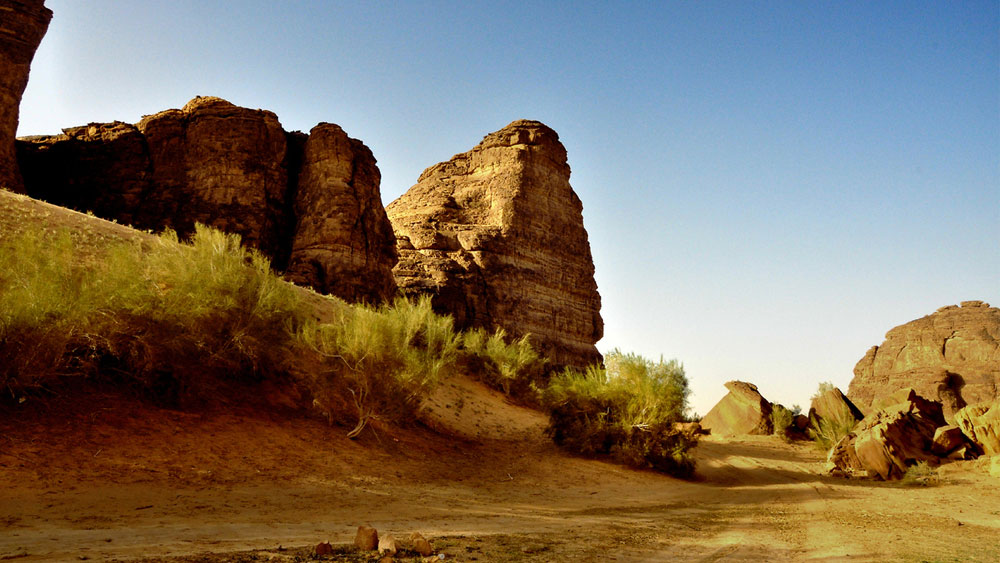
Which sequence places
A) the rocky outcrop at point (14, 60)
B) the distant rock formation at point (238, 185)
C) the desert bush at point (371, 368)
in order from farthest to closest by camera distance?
1. the distant rock formation at point (238, 185)
2. the rocky outcrop at point (14, 60)
3. the desert bush at point (371, 368)

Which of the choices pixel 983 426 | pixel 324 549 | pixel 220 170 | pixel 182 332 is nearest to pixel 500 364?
pixel 182 332

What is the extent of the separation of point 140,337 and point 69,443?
285 cm

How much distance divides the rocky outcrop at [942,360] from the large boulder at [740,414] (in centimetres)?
3398

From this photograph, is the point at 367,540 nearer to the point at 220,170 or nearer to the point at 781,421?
the point at 781,421

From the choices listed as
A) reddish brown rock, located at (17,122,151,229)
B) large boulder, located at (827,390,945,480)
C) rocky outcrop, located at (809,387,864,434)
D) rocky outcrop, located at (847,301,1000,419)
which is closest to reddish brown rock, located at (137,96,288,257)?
reddish brown rock, located at (17,122,151,229)

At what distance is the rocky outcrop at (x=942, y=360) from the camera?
2218 inches

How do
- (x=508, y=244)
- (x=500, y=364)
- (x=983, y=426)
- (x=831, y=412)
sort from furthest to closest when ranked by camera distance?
(x=508, y=244), (x=500, y=364), (x=831, y=412), (x=983, y=426)

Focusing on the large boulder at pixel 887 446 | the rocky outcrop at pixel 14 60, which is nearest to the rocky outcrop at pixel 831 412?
the large boulder at pixel 887 446

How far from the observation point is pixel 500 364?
1125 inches

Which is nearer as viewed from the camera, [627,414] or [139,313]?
Result: [139,313]

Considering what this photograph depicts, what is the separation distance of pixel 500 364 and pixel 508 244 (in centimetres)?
1789

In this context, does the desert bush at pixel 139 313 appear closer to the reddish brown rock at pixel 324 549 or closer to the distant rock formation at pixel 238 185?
the reddish brown rock at pixel 324 549

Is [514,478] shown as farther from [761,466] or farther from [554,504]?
[761,466]

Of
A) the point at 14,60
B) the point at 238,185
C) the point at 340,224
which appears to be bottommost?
the point at 340,224
